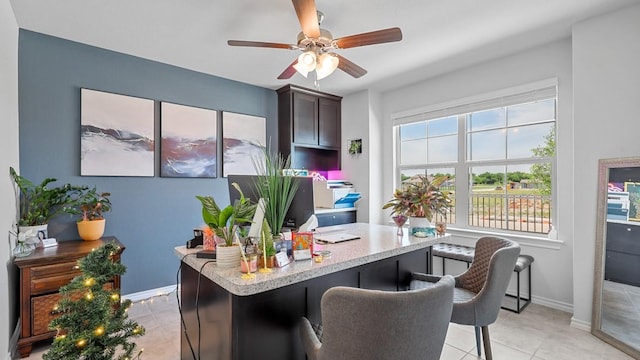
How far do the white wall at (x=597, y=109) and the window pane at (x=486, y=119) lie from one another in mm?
843

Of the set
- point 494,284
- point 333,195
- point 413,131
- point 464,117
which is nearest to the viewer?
point 494,284

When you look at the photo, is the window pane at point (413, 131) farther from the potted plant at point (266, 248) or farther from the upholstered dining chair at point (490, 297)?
the potted plant at point (266, 248)

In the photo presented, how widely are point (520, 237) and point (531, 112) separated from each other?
1347 millimetres

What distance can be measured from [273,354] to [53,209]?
2.66 m

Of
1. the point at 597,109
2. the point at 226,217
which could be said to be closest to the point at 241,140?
the point at 226,217

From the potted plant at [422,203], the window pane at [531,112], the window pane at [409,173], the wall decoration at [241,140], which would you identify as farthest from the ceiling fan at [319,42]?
the window pane at [409,173]

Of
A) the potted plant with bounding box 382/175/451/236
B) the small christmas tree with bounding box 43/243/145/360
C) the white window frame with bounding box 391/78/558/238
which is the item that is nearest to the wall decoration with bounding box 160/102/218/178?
the small christmas tree with bounding box 43/243/145/360

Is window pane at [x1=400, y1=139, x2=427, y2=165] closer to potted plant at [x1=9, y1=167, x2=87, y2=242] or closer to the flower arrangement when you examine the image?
the flower arrangement

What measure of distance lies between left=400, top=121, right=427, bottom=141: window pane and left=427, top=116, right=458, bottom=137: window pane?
89 millimetres

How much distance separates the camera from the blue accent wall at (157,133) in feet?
8.73

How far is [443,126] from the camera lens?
3.86m

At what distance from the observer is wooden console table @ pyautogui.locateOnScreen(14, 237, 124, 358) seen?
6.96 feet

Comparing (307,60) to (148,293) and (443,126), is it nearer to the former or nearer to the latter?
(443,126)

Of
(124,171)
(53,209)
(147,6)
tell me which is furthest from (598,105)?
(53,209)
